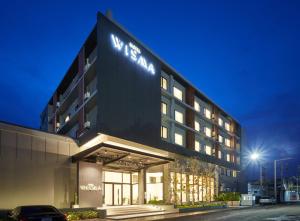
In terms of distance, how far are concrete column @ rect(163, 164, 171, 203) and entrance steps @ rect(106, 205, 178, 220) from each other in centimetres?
562

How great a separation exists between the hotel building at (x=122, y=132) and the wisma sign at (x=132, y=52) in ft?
0.35

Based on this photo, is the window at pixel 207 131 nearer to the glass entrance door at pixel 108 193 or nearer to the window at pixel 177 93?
the window at pixel 177 93

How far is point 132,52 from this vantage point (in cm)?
4547

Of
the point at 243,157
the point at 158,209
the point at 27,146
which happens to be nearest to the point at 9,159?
the point at 27,146

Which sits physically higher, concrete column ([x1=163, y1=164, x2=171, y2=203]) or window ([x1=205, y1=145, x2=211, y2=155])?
window ([x1=205, y1=145, x2=211, y2=155])

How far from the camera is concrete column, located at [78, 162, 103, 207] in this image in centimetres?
3819

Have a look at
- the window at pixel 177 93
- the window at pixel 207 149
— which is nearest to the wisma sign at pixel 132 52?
the window at pixel 177 93

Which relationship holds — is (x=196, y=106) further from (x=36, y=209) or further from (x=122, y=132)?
(x=36, y=209)

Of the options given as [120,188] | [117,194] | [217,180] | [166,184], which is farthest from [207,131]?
[117,194]

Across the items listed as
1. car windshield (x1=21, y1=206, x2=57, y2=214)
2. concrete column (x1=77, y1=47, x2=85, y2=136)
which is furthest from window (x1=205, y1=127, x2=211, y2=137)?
car windshield (x1=21, y1=206, x2=57, y2=214)

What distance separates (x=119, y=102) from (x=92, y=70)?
175 inches

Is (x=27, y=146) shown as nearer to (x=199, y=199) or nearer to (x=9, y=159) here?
(x=9, y=159)

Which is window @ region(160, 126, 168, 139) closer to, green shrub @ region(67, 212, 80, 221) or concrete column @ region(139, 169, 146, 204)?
concrete column @ region(139, 169, 146, 204)

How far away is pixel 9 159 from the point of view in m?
32.0
